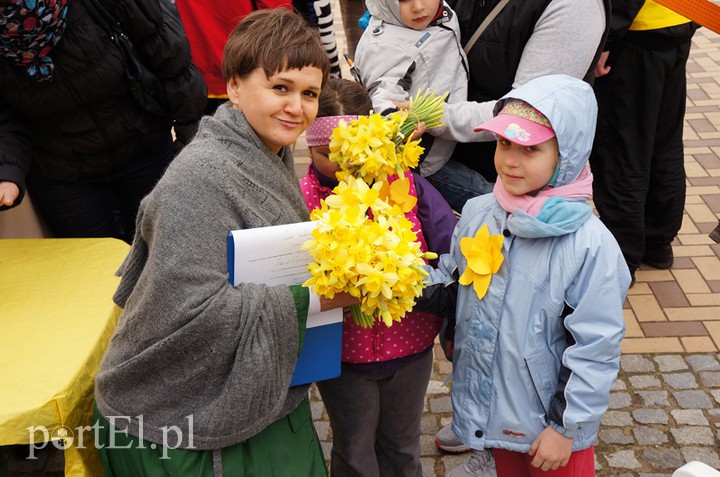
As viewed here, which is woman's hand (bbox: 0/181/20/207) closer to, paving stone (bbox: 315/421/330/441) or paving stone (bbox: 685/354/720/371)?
paving stone (bbox: 315/421/330/441)

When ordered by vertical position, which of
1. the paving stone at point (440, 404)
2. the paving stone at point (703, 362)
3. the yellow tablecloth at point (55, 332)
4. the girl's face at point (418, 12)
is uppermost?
the girl's face at point (418, 12)

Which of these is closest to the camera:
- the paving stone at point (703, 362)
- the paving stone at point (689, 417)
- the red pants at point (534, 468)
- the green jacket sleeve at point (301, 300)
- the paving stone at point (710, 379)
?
the green jacket sleeve at point (301, 300)

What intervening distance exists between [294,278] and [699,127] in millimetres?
5267

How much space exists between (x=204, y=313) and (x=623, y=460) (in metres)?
2.25

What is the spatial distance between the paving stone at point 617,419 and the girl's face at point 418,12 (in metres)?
2.05

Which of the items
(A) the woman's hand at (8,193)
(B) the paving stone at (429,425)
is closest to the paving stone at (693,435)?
(B) the paving stone at (429,425)

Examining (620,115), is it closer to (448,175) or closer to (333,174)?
(448,175)

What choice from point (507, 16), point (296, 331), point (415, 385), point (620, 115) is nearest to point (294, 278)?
point (296, 331)

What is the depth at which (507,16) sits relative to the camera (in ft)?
9.43

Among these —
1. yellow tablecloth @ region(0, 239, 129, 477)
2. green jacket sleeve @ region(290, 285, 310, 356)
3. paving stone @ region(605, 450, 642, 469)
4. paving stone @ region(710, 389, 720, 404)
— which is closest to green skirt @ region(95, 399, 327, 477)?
yellow tablecloth @ region(0, 239, 129, 477)

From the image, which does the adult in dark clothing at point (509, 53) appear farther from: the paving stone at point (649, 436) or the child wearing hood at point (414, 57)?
the paving stone at point (649, 436)

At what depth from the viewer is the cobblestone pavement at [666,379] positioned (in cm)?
327

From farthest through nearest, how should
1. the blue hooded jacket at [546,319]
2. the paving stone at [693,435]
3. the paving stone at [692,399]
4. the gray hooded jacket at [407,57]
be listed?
the paving stone at [692,399] → the paving stone at [693,435] → the gray hooded jacket at [407,57] → the blue hooded jacket at [546,319]

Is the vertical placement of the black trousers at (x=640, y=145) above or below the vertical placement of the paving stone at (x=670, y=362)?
above
